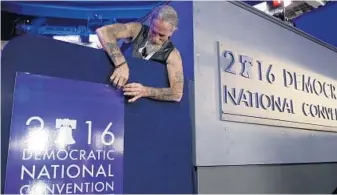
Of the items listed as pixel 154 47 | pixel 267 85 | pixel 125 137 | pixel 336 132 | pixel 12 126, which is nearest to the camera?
pixel 12 126

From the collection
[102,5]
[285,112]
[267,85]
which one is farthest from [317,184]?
[102,5]

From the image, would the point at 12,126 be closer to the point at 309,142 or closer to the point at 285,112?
the point at 285,112

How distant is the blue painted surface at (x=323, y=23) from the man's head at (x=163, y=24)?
7.20 ft

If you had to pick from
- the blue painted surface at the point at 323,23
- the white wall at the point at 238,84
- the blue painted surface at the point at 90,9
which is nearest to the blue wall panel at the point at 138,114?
the white wall at the point at 238,84

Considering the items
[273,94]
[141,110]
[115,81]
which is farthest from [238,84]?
[115,81]

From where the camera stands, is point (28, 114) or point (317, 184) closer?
point (28, 114)

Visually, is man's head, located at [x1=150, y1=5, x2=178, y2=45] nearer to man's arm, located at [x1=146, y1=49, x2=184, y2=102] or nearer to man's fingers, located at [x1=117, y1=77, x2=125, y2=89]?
man's arm, located at [x1=146, y1=49, x2=184, y2=102]

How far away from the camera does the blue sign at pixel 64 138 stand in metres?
0.89

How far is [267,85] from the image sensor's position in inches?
67.1

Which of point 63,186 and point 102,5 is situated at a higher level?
point 102,5

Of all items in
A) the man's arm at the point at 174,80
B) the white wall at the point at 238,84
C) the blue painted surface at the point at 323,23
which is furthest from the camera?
the blue painted surface at the point at 323,23

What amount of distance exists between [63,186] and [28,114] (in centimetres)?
25

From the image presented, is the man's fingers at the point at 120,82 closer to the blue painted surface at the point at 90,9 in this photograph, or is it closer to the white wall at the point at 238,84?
the white wall at the point at 238,84

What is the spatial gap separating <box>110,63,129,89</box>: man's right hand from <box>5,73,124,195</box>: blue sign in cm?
3
